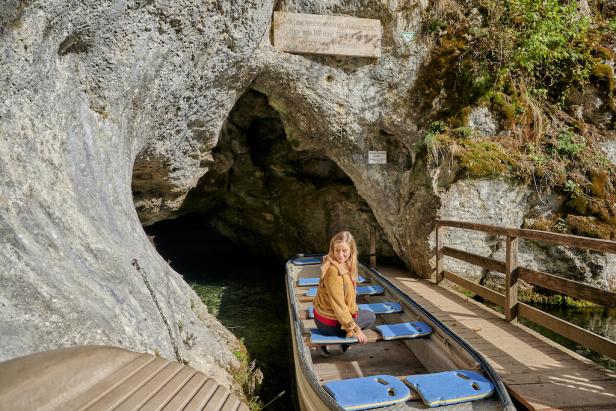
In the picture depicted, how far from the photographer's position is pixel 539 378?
3977 millimetres

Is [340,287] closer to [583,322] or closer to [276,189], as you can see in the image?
[583,322]

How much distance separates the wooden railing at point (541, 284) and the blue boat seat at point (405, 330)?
1500 mm

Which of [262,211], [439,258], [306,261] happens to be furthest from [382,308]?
[262,211]

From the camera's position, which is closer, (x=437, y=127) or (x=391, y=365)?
(x=391, y=365)

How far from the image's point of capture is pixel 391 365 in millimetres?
4812

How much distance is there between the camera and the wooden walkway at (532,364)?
357 centimetres

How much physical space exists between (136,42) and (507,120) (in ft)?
23.5

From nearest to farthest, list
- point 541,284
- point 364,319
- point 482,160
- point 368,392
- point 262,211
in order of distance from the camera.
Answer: point 368,392 → point 364,319 → point 541,284 → point 482,160 → point 262,211

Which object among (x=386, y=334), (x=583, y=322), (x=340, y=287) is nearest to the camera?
(x=340, y=287)

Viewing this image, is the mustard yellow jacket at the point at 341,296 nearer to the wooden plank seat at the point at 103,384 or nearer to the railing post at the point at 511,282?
the wooden plank seat at the point at 103,384

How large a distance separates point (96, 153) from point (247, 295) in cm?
630

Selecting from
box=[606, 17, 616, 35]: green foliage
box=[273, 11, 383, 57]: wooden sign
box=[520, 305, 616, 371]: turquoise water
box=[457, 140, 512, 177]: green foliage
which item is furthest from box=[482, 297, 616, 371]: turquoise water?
box=[606, 17, 616, 35]: green foliage

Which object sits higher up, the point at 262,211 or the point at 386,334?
the point at 262,211

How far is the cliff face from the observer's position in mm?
3008
